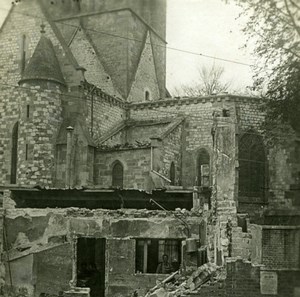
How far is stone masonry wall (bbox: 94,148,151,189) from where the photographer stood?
25.4m

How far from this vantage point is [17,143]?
26.2 metres

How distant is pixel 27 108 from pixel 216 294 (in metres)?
16.6

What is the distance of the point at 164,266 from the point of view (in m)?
18.2

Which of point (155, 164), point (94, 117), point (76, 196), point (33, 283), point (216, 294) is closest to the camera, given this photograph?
point (216, 294)

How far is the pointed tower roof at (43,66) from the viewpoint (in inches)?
1002

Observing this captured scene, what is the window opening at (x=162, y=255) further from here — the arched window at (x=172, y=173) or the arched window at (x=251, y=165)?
the arched window at (x=251, y=165)

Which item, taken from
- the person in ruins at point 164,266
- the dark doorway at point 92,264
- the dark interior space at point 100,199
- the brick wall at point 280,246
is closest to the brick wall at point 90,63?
the brick wall at point 280,246

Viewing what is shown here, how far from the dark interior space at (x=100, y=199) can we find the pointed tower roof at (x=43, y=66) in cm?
798

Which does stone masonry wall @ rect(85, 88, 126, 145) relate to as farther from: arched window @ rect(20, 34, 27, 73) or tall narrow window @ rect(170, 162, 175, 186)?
tall narrow window @ rect(170, 162, 175, 186)

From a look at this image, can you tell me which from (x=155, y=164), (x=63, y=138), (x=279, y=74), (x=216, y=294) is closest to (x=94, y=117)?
(x=63, y=138)

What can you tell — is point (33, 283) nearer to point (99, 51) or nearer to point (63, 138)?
point (63, 138)

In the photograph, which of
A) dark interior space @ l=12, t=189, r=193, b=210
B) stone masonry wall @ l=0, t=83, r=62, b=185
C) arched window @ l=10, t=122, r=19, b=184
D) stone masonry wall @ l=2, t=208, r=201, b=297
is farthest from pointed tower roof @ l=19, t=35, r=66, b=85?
stone masonry wall @ l=2, t=208, r=201, b=297

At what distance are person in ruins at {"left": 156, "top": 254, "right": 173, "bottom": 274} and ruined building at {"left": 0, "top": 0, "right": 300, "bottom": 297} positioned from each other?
0.45 m

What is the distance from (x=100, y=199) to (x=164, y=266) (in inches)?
136
